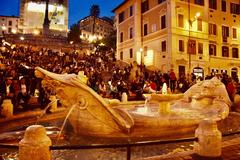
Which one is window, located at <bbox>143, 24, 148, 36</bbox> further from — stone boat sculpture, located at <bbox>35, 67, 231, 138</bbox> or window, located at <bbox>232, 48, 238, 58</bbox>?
stone boat sculpture, located at <bbox>35, 67, 231, 138</bbox>

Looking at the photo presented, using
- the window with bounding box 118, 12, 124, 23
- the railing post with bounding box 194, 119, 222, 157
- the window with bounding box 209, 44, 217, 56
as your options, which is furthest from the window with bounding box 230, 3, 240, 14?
the railing post with bounding box 194, 119, 222, 157

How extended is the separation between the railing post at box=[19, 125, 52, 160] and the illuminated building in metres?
90.3

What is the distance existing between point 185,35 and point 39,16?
6932cm

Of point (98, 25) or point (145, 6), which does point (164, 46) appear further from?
point (98, 25)

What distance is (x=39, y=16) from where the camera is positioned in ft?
312

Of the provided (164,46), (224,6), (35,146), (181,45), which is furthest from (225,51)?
(35,146)

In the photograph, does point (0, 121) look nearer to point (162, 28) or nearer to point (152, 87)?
point (152, 87)

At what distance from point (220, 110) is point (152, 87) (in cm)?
757

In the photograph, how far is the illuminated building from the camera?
9369 cm

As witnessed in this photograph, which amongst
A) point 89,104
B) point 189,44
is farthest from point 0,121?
point 189,44

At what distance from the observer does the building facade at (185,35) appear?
118 feet

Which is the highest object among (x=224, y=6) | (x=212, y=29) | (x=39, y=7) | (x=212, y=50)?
(x=39, y=7)

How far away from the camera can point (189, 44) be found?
35.6m

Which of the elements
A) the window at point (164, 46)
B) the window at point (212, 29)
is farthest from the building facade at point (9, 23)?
the window at point (212, 29)
